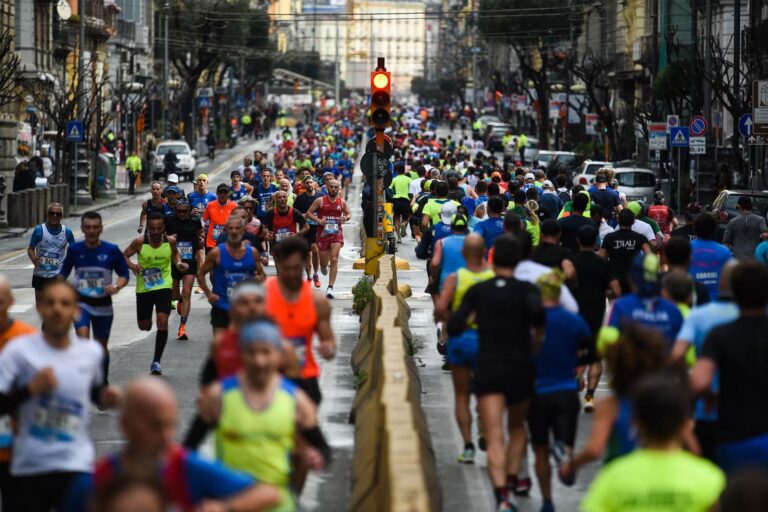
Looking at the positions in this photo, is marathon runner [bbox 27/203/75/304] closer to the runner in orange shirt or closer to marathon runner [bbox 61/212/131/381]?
marathon runner [bbox 61/212/131/381]

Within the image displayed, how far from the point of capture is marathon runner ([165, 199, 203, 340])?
18641 millimetres

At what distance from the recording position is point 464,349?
11578 mm

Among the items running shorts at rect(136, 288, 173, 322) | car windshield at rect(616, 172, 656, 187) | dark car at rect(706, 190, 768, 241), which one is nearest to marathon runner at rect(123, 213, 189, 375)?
running shorts at rect(136, 288, 173, 322)

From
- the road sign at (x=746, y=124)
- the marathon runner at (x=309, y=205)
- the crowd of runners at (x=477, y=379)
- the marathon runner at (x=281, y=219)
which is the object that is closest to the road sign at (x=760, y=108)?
the road sign at (x=746, y=124)

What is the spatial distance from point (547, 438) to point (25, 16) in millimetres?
50176

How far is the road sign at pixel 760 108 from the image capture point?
32250mm

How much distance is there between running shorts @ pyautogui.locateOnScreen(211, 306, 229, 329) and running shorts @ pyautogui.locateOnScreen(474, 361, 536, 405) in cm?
424

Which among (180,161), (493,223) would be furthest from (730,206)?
(180,161)

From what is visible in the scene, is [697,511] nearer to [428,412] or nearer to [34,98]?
[428,412]

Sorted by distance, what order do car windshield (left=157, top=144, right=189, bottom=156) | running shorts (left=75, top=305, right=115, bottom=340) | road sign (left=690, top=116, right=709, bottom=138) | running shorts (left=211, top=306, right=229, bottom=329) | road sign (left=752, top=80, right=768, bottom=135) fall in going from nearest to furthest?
running shorts (left=75, top=305, right=115, bottom=340)
running shorts (left=211, top=306, right=229, bottom=329)
road sign (left=752, top=80, right=768, bottom=135)
road sign (left=690, top=116, right=709, bottom=138)
car windshield (left=157, top=144, right=189, bottom=156)

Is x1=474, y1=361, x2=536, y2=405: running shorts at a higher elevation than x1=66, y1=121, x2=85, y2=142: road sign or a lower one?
lower

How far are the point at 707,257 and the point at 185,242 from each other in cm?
745

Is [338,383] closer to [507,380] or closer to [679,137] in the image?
[507,380]

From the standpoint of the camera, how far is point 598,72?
7150 cm
